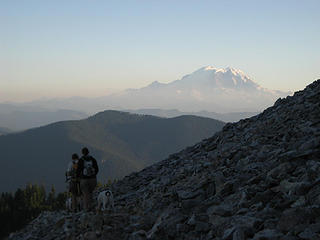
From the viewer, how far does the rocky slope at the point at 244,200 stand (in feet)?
30.0

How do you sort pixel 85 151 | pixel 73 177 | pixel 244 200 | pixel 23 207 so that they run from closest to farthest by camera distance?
pixel 244 200 < pixel 85 151 < pixel 73 177 < pixel 23 207

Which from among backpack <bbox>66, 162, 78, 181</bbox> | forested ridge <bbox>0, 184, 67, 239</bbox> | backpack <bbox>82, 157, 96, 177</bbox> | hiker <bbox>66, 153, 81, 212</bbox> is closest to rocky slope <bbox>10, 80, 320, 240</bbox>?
backpack <bbox>82, 157, 96, 177</bbox>

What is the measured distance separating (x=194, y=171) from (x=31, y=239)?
1001 centimetres

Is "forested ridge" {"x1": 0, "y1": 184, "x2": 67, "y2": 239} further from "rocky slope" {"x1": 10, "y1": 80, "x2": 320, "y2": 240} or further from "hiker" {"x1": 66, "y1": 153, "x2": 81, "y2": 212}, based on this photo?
"rocky slope" {"x1": 10, "y1": 80, "x2": 320, "y2": 240}

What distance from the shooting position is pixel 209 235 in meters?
10.3

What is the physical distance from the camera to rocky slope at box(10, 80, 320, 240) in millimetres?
9156

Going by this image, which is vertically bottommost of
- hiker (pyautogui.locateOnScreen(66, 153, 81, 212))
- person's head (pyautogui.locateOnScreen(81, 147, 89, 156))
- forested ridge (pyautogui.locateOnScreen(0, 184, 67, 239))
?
forested ridge (pyautogui.locateOnScreen(0, 184, 67, 239))

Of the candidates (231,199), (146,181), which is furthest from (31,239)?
Result: (231,199)

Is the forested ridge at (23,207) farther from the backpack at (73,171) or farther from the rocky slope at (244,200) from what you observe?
the rocky slope at (244,200)

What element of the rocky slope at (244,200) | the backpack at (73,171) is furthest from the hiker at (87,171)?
the backpack at (73,171)

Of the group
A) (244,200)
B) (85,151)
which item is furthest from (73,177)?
(244,200)

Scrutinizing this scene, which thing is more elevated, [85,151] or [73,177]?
[85,151]

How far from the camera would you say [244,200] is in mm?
11375

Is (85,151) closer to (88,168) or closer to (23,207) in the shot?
(88,168)
